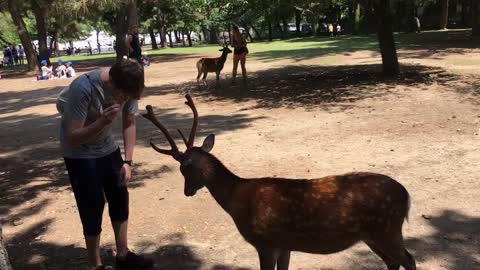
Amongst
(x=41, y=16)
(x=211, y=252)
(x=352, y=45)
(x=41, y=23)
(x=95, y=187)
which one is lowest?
(x=211, y=252)

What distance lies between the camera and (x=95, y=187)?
3.65 meters

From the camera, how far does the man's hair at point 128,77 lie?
3189 mm

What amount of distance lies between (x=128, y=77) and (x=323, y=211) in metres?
1.46

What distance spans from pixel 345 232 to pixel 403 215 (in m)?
0.38

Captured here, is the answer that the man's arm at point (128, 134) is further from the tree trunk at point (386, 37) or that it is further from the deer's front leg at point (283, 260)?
the tree trunk at point (386, 37)

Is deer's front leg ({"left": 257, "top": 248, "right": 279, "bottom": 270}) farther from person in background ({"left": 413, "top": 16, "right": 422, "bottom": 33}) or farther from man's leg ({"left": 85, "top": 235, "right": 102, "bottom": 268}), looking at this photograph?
person in background ({"left": 413, "top": 16, "right": 422, "bottom": 33})

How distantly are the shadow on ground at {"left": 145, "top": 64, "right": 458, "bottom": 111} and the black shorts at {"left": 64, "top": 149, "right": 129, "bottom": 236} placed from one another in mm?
7302

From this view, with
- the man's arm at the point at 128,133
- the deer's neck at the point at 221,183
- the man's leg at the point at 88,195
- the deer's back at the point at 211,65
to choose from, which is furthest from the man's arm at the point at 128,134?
the deer's back at the point at 211,65

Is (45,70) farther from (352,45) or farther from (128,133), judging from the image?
(128,133)

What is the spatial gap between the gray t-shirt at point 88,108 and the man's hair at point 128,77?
7.8 inches

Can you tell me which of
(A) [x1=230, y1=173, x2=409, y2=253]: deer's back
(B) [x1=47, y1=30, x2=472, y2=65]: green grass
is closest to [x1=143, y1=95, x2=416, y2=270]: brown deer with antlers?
(A) [x1=230, y1=173, x2=409, y2=253]: deer's back

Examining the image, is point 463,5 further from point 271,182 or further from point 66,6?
point 271,182

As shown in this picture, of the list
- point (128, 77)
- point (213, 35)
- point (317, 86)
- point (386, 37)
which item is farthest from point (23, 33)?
point (213, 35)

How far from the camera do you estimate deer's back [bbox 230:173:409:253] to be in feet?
10.2
